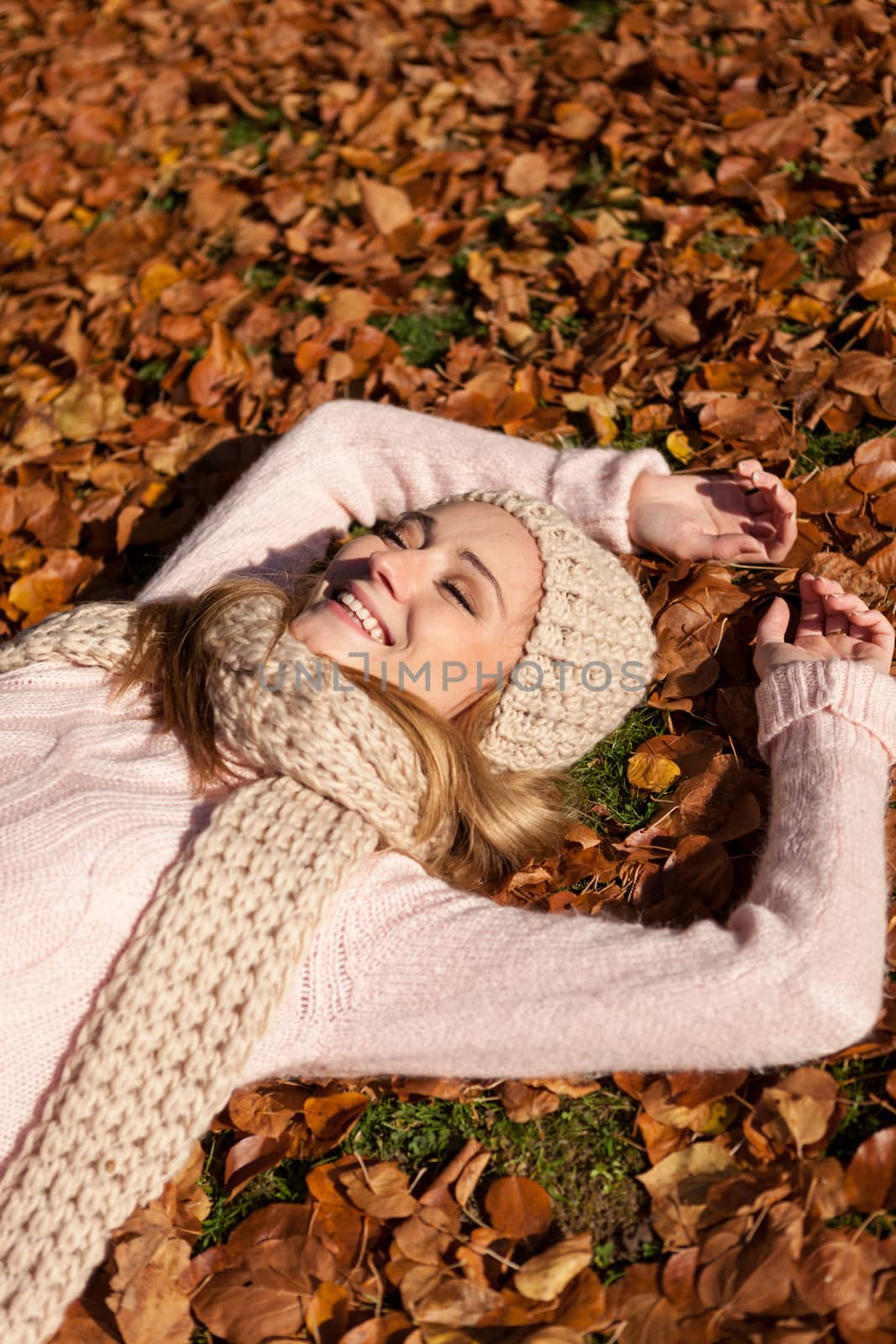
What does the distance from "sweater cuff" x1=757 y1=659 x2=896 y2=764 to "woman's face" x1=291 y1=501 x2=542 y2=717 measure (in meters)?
0.56

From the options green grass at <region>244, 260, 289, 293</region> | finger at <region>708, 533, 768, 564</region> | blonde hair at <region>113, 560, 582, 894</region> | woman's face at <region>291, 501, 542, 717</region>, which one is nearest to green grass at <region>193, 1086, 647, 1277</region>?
blonde hair at <region>113, 560, 582, 894</region>

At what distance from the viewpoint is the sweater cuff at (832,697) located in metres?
2.28

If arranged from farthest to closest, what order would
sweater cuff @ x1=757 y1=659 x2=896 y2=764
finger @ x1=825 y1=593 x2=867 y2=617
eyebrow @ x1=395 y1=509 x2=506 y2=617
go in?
finger @ x1=825 y1=593 x2=867 y2=617 → eyebrow @ x1=395 y1=509 x2=506 y2=617 → sweater cuff @ x1=757 y1=659 x2=896 y2=764

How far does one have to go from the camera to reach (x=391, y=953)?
2.08m

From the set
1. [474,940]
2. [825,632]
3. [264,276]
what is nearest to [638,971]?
[474,940]

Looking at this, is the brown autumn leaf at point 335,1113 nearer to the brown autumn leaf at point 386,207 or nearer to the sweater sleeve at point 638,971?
the sweater sleeve at point 638,971

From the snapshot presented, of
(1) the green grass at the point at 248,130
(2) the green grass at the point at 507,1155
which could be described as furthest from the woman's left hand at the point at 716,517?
(1) the green grass at the point at 248,130

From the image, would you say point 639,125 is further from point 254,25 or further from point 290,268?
point 254,25

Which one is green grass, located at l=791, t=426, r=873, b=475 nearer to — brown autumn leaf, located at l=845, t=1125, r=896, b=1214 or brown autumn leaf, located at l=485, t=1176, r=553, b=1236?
brown autumn leaf, located at l=845, t=1125, r=896, b=1214

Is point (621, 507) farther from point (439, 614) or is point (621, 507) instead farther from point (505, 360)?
point (505, 360)

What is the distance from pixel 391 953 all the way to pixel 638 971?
Answer: 464 millimetres

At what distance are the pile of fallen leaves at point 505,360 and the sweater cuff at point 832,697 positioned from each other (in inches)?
7.3

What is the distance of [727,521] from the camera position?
2914 mm

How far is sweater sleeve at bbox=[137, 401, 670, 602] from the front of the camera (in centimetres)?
291
